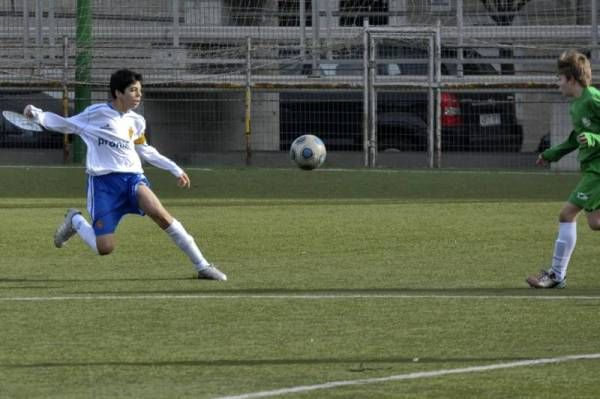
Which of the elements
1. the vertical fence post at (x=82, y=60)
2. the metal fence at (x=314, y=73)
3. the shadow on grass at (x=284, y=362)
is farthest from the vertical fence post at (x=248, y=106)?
the shadow on grass at (x=284, y=362)

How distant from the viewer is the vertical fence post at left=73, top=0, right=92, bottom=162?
25547 mm

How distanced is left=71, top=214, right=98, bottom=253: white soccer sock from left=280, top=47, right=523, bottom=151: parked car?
45.8 feet

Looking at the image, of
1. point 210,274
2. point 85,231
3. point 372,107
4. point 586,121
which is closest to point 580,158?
point 586,121

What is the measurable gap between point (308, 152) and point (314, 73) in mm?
6485

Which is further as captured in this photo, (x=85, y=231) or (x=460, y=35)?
(x=460, y=35)

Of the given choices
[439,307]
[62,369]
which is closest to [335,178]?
[439,307]

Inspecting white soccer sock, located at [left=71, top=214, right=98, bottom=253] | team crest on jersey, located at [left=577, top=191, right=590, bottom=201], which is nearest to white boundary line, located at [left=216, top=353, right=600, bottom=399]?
team crest on jersey, located at [left=577, top=191, right=590, bottom=201]

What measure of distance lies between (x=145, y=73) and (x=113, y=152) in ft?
51.5

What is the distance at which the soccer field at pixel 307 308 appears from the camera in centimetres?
724

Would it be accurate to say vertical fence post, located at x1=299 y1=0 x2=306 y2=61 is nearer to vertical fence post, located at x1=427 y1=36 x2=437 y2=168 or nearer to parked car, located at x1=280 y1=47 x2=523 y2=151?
parked car, located at x1=280 y1=47 x2=523 y2=151

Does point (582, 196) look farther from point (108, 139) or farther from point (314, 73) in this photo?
point (314, 73)

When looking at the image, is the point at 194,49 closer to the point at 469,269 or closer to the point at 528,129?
the point at 528,129

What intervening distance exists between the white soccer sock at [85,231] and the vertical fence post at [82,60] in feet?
44.6

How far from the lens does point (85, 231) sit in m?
11.8
